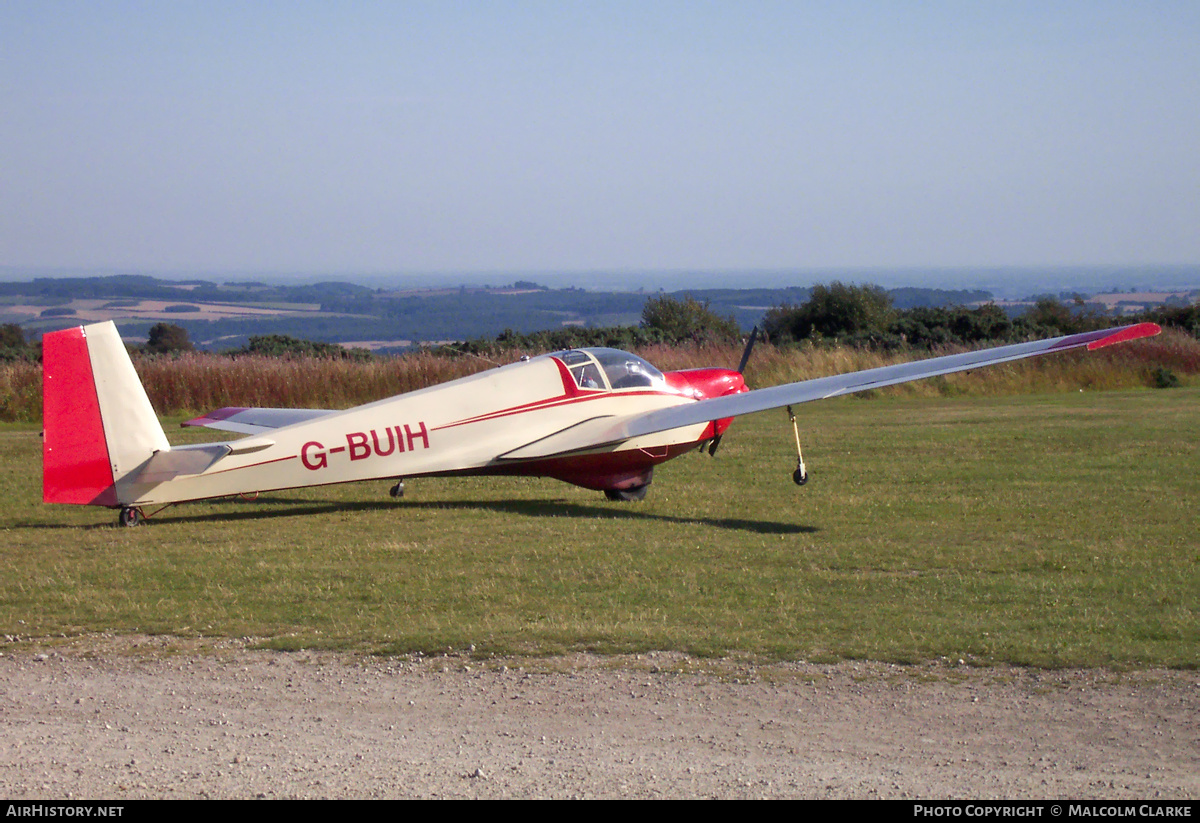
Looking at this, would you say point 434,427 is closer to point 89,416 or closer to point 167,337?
point 89,416

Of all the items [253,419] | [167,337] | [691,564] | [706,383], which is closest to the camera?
[691,564]

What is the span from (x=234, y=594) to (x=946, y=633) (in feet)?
16.6

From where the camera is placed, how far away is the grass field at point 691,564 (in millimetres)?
7141

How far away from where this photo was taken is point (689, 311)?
46.7 m

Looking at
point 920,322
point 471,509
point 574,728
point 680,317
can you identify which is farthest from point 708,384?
point 680,317

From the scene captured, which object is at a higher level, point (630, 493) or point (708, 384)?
point (708, 384)

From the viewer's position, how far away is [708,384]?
1367cm

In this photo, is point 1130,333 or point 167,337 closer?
point 1130,333

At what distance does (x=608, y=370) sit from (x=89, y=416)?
17.9ft

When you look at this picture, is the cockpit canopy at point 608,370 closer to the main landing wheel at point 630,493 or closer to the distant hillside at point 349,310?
the main landing wheel at point 630,493

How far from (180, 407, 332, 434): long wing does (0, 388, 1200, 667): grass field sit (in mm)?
912

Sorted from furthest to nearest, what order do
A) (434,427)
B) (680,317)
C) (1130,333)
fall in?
(680,317), (1130,333), (434,427)

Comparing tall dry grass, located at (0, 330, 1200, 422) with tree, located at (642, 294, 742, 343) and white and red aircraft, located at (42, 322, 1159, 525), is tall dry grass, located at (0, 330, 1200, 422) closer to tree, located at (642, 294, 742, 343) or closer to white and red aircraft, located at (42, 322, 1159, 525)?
white and red aircraft, located at (42, 322, 1159, 525)

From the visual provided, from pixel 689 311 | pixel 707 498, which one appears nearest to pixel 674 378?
pixel 707 498
